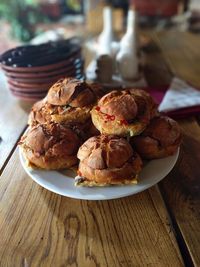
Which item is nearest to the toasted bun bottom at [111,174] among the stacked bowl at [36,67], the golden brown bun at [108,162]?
the golden brown bun at [108,162]

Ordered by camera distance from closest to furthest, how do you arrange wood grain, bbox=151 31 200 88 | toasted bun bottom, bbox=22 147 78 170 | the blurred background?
toasted bun bottom, bbox=22 147 78 170, wood grain, bbox=151 31 200 88, the blurred background

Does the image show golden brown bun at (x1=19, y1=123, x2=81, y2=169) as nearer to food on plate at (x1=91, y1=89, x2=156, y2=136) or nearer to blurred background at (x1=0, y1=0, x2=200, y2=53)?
food on plate at (x1=91, y1=89, x2=156, y2=136)

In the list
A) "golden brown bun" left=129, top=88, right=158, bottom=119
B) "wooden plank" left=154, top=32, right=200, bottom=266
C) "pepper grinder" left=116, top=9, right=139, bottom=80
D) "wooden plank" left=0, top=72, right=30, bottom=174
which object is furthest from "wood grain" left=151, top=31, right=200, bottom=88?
"wooden plank" left=0, top=72, right=30, bottom=174

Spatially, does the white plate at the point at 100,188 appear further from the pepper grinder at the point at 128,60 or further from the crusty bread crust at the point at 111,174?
the pepper grinder at the point at 128,60

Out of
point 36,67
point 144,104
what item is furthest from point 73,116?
point 36,67

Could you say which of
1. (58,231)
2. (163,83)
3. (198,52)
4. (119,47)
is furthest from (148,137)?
(198,52)

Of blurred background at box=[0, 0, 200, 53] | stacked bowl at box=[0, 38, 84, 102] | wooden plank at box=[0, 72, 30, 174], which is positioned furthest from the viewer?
blurred background at box=[0, 0, 200, 53]

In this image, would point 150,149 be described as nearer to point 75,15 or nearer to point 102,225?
point 102,225
